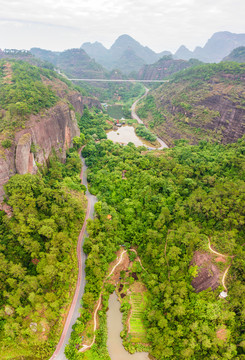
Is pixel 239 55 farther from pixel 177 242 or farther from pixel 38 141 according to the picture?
pixel 177 242

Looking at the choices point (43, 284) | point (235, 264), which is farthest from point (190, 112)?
point (43, 284)

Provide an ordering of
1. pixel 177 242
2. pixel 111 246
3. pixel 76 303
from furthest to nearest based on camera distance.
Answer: pixel 111 246 < pixel 177 242 < pixel 76 303

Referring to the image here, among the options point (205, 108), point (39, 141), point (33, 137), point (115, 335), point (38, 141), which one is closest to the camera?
point (115, 335)

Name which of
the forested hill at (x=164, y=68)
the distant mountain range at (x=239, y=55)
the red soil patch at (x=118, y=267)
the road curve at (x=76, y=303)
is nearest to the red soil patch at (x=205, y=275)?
the red soil patch at (x=118, y=267)

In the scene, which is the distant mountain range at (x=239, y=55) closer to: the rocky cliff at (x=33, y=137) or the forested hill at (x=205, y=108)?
the forested hill at (x=205, y=108)

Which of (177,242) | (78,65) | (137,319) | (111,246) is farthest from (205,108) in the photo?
(78,65)

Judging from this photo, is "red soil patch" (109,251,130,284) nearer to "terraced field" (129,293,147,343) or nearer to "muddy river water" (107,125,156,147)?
"terraced field" (129,293,147,343)

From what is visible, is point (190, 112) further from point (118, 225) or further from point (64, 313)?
point (64, 313)
